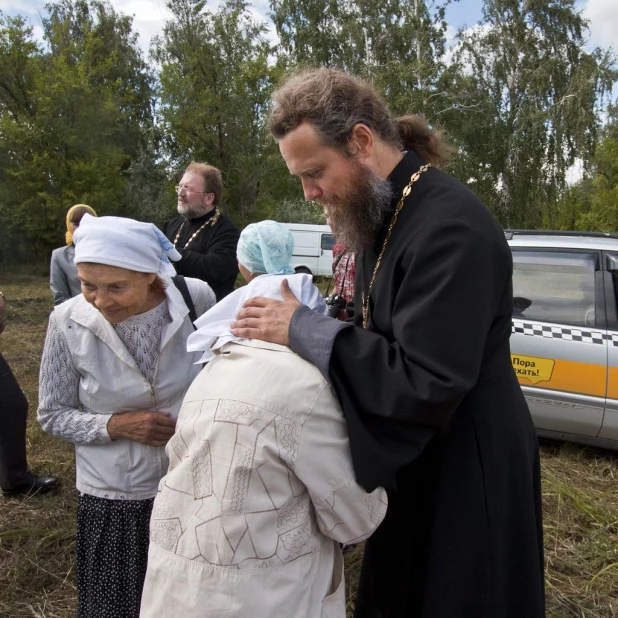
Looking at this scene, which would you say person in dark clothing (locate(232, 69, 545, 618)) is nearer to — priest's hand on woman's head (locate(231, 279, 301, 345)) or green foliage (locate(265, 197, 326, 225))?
priest's hand on woman's head (locate(231, 279, 301, 345))

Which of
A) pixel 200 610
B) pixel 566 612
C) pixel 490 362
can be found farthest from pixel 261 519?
pixel 566 612

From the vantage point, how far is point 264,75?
21.0 metres

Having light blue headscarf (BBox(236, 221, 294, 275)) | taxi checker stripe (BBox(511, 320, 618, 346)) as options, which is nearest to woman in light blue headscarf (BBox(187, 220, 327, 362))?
light blue headscarf (BBox(236, 221, 294, 275))

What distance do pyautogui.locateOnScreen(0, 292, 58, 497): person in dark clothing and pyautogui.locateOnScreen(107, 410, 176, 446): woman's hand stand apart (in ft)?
6.45

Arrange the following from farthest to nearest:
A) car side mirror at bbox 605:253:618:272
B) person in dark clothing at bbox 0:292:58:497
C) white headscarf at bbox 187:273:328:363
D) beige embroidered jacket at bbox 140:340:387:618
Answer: car side mirror at bbox 605:253:618:272 < person in dark clothing at bbox 0:292:58:497 < white headscarf at bbox 187:273:328:363 < beige embroidered jacket at bbox 140:340:387:618

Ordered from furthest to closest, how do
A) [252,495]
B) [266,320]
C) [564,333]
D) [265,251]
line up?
[564,333] < [265,251] < [266,320] < [252,495]

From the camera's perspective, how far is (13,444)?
344cm

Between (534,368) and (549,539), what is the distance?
52.7 inches

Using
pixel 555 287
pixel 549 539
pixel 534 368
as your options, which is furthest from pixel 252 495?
pixel 555 287

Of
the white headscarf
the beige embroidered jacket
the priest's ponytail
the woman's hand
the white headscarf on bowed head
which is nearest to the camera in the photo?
the beige embroidered jacket

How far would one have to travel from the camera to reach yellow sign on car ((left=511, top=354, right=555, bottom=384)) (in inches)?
164

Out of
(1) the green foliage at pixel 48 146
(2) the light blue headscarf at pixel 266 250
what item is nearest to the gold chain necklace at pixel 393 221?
(2) the light blue headscarf at pixel 266 250

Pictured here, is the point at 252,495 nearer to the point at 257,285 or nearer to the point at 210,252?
the point at 257,285

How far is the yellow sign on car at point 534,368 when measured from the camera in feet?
13.7
